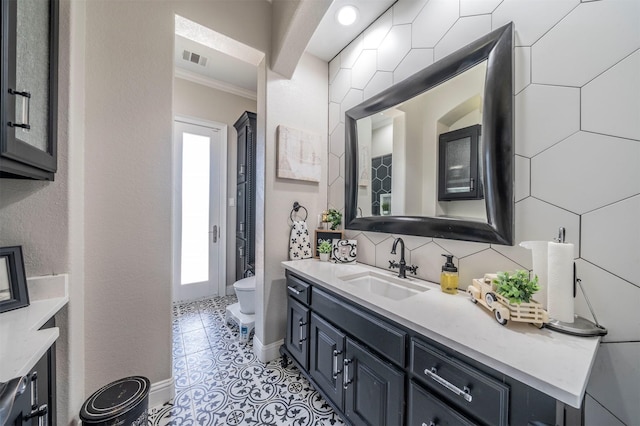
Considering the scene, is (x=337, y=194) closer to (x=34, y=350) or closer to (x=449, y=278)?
(x=449, y=278)

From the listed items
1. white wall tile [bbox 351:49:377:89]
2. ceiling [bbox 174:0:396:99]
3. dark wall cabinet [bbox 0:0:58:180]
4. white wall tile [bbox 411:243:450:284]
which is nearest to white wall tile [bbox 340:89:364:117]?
white wall tile [bbox 351:49:377:89]

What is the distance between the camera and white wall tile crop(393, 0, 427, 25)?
1474mm

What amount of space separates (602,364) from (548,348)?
1.22 ft

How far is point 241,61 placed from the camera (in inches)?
103

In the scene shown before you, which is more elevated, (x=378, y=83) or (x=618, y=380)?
(x=378, y=83)

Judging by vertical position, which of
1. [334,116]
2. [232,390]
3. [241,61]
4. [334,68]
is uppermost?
[241,61]

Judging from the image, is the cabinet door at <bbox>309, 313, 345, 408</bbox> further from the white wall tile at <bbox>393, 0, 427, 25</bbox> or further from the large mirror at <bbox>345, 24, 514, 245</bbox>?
the white wall tile at <bbox>393, 0, 427, 25</bbox>

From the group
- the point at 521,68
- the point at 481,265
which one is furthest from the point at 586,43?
the point at 481,265

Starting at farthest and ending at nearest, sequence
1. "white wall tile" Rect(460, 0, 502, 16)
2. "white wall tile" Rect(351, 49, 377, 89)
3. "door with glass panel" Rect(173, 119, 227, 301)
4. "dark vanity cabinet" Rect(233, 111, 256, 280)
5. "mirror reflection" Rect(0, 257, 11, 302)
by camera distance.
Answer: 1. "door with glass panel" Rect(173, 119, 227, 301)
2. "dark vanity cabinet" Rect(233, 111, 256, 280)
3. "white wall tile" Rect(351, 49, 377, 89)
4. "white wall tile" Rect(460, 0, 502, 16)
5. "mirror reflection" Rect(0, 257, 11, 302)

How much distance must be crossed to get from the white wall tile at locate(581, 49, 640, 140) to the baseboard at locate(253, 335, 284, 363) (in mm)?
2220

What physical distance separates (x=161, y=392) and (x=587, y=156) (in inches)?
97.8

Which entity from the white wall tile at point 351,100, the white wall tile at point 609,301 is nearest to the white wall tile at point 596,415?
the white wall tile at point 609,301

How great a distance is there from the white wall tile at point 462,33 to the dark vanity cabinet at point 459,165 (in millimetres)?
474

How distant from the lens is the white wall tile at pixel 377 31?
5.43 feet
